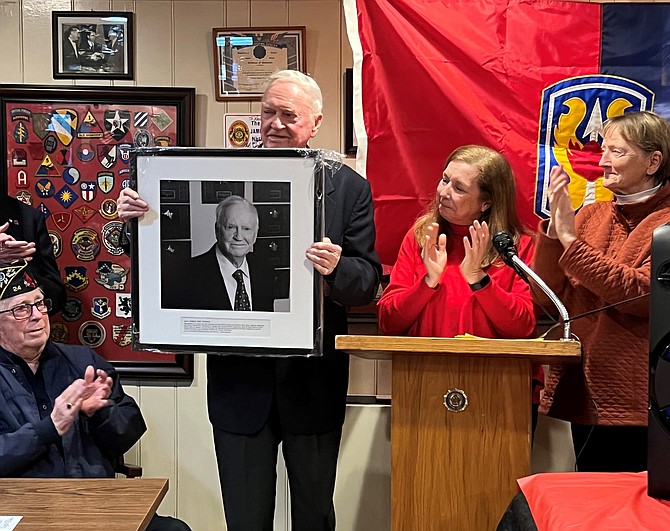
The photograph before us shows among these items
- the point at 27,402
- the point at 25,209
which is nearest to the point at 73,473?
the point at 27,402

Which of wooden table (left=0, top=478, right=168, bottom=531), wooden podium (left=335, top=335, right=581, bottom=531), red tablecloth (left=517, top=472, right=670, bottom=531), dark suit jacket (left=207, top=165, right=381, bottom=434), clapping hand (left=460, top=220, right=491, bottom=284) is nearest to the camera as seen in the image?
red tablecloth (left=517, top=472, right=670, bottom=531)

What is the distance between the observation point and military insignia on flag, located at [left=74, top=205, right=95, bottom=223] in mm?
2771

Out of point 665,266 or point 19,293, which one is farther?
point 19,293

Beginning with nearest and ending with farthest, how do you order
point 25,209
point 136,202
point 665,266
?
point 665,266 → point 136,202 → point 25,209

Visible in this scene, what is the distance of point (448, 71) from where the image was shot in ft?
8.19

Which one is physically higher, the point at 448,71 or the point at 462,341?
the point at 448,71

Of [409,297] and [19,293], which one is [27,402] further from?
[409,297]

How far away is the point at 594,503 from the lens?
125 cm

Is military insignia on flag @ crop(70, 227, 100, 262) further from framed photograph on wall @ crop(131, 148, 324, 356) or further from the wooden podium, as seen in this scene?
the wooden podium

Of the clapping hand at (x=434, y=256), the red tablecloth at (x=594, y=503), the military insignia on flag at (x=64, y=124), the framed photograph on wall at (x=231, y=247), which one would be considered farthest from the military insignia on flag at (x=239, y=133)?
the red tablecloth at (x=594, y=503)

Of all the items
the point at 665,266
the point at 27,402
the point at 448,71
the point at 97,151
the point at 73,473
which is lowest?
the point at 73,473

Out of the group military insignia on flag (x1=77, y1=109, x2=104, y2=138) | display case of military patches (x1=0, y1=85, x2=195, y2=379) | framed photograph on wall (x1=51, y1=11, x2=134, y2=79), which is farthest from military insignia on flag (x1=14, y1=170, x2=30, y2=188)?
framed photograph on wall (x1=51, y1=11, x2=134, y2=79)

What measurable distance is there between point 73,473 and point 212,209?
2.88 ft

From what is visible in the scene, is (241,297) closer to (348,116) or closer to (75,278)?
(348,116)
